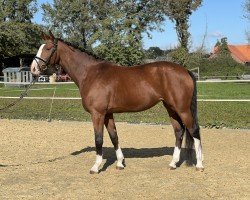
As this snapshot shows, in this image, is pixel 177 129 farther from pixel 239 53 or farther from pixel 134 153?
pixel 239 53

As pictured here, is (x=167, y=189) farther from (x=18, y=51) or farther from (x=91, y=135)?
(x=18, y=51)

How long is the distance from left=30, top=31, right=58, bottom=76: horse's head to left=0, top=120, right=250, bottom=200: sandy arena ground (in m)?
1.52

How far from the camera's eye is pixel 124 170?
6.01m

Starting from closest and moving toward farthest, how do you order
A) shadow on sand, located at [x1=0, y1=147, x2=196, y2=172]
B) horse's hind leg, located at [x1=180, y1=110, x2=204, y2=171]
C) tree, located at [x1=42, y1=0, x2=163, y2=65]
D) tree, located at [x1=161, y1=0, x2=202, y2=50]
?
horse's hind leg, located at [x1=180, y1=110, x2=204, y2=171], shadow on sand, located at [x1=0, y1=147, x2=196, y2=172], tree, located at [x1=42, y1=0, x2=163, y2=65], tree, located at [x1=161, y1=0, x2=202, y2=50]

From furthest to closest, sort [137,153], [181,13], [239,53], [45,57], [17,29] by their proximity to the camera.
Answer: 1. [239,53]
2. [181,13]
3. [17,29]
4. [137,153]
5. [45,57]

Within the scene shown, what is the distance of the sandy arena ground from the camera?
4.82m

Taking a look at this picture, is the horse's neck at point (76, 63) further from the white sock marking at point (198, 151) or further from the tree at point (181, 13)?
the tree at point (181, 13)

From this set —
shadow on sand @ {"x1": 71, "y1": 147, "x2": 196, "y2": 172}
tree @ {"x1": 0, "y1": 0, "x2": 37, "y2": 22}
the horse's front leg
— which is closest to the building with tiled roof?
tree @ {"x1": 0, "y1": 0, "x2": 37, "y2": 22}

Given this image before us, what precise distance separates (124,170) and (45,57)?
2.06m

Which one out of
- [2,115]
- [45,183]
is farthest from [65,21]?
[45,183]

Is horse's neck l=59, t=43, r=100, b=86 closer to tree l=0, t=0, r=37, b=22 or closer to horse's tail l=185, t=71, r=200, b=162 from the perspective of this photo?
horse's tail l=185, t=71, r=200, b=162

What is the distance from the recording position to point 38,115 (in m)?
13.1

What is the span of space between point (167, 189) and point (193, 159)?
1.46 metres

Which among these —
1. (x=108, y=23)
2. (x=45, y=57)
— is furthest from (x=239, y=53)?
(x=45, y=57)
